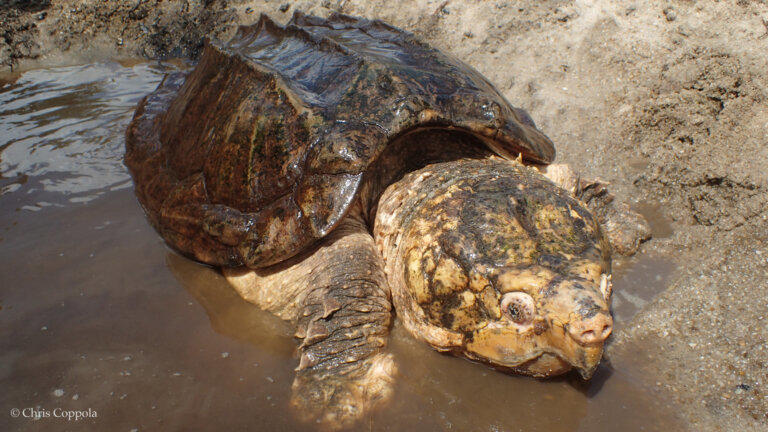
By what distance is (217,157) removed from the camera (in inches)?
108

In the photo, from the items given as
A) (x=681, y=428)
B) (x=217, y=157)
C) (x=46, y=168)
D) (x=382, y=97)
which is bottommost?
(x=681, y=428)

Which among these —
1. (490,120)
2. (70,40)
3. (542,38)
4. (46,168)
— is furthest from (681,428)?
(70,40)

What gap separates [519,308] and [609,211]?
148cm

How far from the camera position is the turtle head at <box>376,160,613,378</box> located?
176cm

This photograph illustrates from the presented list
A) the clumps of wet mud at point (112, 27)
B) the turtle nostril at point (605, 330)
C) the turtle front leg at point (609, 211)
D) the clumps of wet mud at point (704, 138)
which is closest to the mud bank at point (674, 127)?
the clumps of wet mud at point (704, 138)

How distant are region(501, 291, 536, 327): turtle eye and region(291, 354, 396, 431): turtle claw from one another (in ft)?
2.12

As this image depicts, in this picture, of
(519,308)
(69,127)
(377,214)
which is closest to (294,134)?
(377,214)

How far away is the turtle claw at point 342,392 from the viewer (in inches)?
78.0

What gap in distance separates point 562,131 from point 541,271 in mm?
2328

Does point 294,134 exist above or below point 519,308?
above

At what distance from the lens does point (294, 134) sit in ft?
8.05

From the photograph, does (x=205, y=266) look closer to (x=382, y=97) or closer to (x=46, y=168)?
(x=382, y=97)

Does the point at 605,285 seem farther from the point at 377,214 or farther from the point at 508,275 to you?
the point at 377,214

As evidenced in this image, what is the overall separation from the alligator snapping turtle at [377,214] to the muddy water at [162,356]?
0.42 feet
